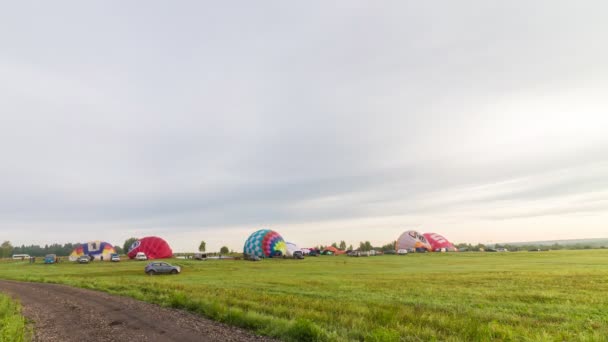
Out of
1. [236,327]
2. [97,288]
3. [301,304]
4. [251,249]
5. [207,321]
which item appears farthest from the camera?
[251,249]

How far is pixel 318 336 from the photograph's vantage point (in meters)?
10.2

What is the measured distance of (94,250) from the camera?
80188mm

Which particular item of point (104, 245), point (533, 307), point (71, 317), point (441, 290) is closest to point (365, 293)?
point (441, 290)

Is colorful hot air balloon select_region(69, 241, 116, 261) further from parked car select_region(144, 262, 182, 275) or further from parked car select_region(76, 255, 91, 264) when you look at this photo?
parked car select_region(144, 262, 182, 275)

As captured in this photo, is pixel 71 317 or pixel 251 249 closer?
pixel 71 317

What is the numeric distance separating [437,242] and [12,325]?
112806mm

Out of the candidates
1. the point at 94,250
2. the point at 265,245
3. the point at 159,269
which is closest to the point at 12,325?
the point at 159,269

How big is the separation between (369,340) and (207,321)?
5933 mm

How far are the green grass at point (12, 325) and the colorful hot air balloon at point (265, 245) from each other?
61616 mm

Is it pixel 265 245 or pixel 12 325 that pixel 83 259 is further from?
pixel 12 325

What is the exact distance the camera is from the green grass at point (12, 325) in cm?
1131

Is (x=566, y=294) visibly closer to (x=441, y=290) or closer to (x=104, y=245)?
(x=441, y=290)

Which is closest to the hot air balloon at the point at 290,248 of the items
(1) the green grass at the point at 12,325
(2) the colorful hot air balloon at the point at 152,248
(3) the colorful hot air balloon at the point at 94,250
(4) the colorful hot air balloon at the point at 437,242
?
(2) the colorful hot air balloon at the point at 152,248

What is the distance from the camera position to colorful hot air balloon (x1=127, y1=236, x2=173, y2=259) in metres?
77.2
